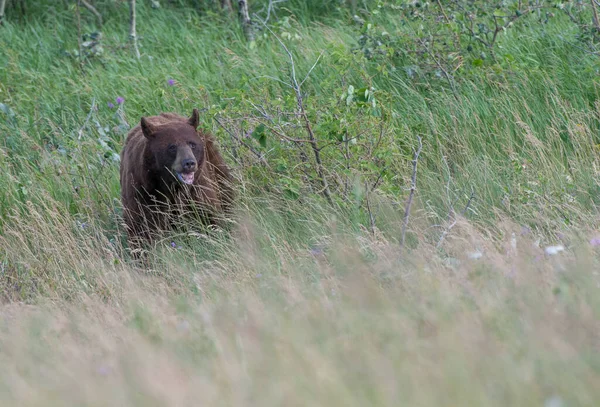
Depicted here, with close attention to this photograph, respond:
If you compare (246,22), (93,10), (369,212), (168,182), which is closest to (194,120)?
(168,182)

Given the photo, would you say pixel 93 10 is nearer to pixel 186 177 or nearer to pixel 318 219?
pixel 186 177

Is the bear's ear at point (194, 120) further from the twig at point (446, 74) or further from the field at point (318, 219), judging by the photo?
the twig at point (446, 74)

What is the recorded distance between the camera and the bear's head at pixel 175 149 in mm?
6785

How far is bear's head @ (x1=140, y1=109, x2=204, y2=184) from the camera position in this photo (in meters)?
6.79

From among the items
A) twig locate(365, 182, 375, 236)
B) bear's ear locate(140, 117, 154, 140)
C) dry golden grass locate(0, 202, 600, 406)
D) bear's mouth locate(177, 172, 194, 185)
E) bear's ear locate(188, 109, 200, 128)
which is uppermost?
dry golden grass locate(0, 202, 600, 406)

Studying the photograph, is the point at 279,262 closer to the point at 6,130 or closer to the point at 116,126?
the point at 116,126

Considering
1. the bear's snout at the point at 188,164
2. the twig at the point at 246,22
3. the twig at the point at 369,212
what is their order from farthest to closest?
the twig at the point at 246,22
the bear's snout at the point at 188,164
the twig at the point at 369,212

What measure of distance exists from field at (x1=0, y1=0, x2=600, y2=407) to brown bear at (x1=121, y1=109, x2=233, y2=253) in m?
0.19

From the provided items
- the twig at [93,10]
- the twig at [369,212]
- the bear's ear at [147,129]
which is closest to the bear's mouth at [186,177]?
the bear's ear at [147,129]

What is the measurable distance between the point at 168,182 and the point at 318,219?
3.98ft

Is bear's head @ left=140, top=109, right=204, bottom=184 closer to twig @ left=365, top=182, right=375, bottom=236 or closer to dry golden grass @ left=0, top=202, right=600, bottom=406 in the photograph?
twig @ left=365, top=182, right=375, bottom=236

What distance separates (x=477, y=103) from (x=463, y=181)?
127cm

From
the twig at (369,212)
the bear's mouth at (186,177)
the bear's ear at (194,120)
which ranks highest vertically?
the bear's ear at (194,120)

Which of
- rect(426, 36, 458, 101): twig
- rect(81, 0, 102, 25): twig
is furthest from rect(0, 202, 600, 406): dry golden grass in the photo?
rect(81, 0, 102, 25): twig
